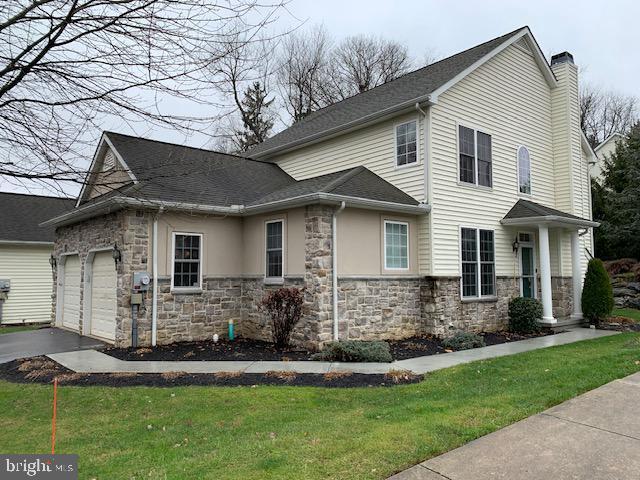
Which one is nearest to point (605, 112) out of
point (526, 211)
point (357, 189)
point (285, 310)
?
point (526, 211)

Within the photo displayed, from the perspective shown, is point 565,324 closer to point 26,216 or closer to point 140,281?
point 140,281

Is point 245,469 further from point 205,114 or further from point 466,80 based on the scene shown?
point 466,80

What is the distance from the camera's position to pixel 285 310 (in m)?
9.84

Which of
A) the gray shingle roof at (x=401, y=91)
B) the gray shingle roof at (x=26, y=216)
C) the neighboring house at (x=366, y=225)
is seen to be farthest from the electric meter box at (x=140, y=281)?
the gray shingle roof at (x=26, y=216)

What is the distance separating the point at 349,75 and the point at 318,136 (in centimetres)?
1891

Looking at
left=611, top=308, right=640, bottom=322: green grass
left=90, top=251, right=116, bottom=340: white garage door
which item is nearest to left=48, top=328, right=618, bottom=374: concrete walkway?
left=90, top=251, right=116, bottom=340: white garage door

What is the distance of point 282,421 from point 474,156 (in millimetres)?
9759

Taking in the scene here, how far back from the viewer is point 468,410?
517cm

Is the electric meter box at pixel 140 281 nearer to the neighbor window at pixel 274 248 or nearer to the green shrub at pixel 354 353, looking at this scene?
the neighbor window at pixel 274 248

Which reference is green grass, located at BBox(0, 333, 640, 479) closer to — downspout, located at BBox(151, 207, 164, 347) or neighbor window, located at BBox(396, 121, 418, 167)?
downspout, located at BBox(151, 207, 164, 347)

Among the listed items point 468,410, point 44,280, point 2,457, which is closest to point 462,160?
point 468,410

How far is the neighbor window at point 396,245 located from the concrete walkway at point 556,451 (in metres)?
6.10

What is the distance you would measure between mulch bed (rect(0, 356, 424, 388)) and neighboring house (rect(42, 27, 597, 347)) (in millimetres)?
2336

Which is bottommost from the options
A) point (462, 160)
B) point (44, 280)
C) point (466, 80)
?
point (44, 280)
